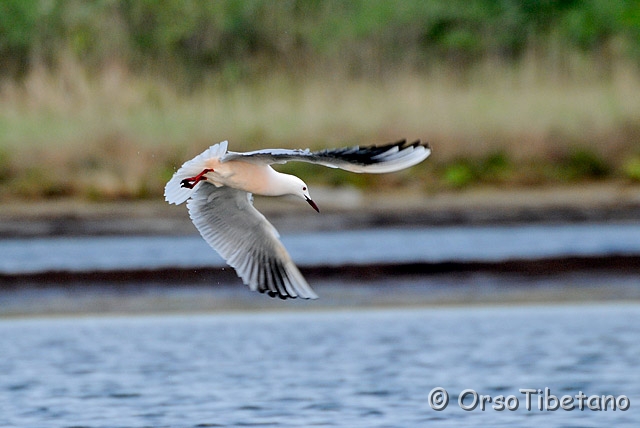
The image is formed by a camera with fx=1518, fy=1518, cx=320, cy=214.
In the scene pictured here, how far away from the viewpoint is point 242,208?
25.6 feet

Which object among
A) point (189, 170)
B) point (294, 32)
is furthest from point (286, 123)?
point (189, 170)

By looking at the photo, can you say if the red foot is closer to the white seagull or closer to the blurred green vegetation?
the white seagull

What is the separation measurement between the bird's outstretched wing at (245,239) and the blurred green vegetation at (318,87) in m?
10.2

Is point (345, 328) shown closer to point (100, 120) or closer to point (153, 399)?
point (153, 399)

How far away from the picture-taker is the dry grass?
19.1 metres

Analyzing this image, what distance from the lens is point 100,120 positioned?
19734 mm

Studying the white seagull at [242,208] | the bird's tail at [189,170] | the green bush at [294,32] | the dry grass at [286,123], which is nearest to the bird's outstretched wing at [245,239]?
the white seagull at [242,208]

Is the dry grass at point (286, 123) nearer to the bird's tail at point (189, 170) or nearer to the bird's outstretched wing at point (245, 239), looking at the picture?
the bird's outstretched wing at point (245, 239)

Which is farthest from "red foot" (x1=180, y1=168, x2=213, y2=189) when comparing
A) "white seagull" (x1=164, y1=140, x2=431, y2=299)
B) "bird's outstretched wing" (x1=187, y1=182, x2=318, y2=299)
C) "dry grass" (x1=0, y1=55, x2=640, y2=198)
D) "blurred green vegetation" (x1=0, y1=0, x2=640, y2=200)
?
"dry grass" (x1=0, y1=55, x2=640, y2=198)

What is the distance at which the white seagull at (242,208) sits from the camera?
23.4ft

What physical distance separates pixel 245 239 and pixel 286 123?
11502mm

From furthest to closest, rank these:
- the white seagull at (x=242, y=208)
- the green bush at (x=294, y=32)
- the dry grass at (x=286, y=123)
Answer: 1. the green bush at (x=294, y=32)
2. the dry grass at (x=286, y=123)
3. the white seagull at (x=242, y=208)

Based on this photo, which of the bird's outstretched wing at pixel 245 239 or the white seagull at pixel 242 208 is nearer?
the white seagull at pixel 242 208

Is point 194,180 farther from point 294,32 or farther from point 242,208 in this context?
point 294,32
